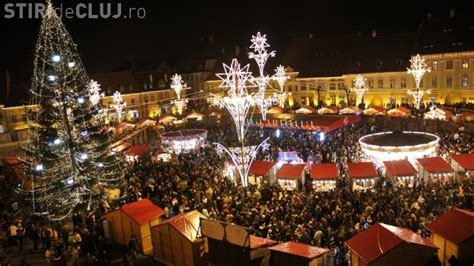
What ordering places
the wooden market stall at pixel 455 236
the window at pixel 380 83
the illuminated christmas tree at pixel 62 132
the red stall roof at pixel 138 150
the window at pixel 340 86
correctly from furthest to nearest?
the window at pixel 340 86 < the window at pixel 380 83 < the red stall roof at pixel 138 150 < the illuminated christmas tree at pixel 62 132 < the wooden market stall at pixel 455 236

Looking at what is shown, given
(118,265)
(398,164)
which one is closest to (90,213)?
(118,265)

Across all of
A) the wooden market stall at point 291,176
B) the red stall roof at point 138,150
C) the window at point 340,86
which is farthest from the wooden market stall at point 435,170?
the window at point 340,86

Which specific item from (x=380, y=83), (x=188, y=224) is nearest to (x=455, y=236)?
(x=188, y=224)

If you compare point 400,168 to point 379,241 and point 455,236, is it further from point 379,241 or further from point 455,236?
point 379,241

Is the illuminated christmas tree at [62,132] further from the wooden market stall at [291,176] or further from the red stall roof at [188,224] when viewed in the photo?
the wooden market stall at [291,176]

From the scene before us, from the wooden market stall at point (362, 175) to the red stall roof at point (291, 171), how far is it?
2.58 meters

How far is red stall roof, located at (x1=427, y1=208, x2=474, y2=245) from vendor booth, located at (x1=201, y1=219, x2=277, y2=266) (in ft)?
16.1

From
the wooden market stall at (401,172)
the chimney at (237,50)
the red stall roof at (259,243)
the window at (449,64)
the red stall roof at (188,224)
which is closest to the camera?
the red stall roof at (259,243)

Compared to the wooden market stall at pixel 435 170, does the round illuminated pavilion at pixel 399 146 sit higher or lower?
higher

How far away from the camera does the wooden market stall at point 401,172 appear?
66.8 ft

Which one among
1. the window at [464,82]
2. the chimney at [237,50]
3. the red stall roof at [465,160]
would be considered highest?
the chimney at [237,50]

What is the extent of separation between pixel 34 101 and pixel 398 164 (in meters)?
18.2

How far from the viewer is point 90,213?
18.4 m

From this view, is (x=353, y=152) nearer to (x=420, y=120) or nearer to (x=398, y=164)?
(x=398, y=164)
